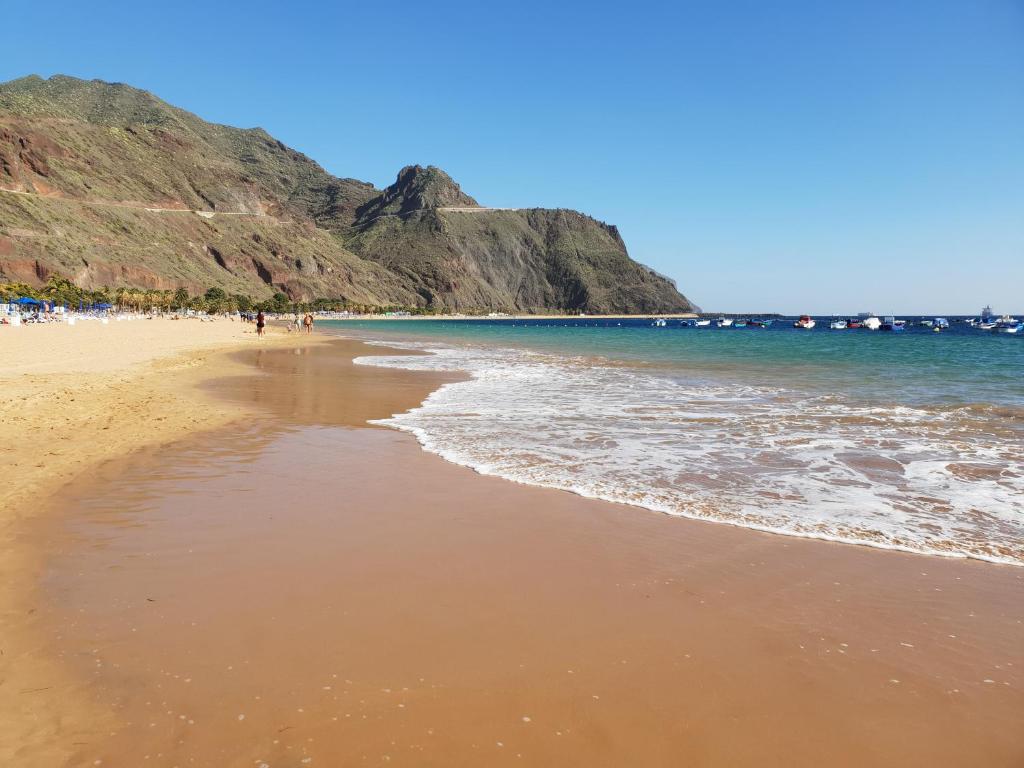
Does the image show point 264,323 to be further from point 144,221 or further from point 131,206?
point 131,206

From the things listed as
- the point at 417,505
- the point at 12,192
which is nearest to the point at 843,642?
the point at 417,505

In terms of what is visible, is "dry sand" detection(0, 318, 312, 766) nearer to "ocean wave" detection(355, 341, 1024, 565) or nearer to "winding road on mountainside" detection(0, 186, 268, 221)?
"ocean wave" detection(355, 341, 1024, 565)

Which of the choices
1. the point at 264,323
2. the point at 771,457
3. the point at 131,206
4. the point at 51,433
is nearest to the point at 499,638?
the point at 771,457

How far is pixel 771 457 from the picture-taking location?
388 inches

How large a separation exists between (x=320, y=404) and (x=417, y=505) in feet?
28.2

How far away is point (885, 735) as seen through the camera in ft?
10.8

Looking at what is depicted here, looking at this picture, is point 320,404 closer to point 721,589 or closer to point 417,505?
point 417,505

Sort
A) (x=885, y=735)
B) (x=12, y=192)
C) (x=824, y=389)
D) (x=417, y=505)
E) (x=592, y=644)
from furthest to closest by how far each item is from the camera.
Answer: (x=12, y=192)
(x=824, y=389)
(x=417, y=505)
(x=592, y=644)
(x=885, y=735)

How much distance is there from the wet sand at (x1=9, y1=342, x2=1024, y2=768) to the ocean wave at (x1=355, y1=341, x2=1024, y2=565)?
746mm

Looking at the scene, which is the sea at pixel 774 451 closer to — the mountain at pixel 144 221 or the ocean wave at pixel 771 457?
the ocean wave at pixel 771 457

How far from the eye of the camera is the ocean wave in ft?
22.4

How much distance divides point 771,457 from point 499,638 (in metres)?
7.03

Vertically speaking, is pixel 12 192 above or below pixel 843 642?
above

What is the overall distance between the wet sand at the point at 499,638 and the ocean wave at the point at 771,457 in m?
0.75
